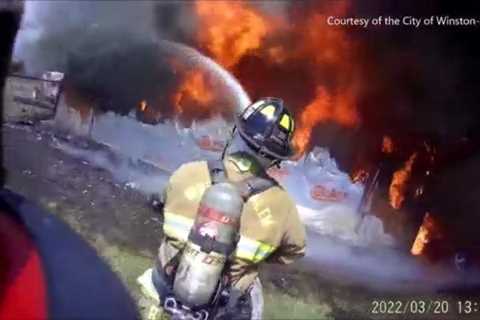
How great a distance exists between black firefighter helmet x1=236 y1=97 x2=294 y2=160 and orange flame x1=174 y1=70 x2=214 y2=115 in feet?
0.25

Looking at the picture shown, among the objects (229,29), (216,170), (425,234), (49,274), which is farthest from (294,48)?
(49,274)

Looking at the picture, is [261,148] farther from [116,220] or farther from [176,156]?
[116,220]

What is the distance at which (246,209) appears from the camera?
125cm

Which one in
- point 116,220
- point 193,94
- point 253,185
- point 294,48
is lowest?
point 116,220

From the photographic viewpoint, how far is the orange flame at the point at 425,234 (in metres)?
1.37

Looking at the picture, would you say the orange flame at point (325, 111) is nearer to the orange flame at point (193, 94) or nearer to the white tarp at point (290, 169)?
the white tarp at point (290, 169)

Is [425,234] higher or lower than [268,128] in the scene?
lower

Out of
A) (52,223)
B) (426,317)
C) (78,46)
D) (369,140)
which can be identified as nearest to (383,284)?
(426,317)

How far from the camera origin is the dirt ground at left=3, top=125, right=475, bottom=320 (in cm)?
133

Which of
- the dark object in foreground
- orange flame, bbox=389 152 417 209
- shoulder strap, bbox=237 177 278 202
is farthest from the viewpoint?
orange flame, bbox=389 152 417 209

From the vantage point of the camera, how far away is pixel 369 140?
4.44ft

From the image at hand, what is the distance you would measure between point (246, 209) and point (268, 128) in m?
0.13

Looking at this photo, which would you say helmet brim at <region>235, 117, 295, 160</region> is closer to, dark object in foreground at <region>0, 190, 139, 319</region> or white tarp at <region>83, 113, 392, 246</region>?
white tarp at <region>83, 113, 392, 246</region>

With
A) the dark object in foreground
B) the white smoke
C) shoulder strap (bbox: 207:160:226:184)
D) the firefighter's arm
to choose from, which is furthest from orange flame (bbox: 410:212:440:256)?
the dark object in foreground
